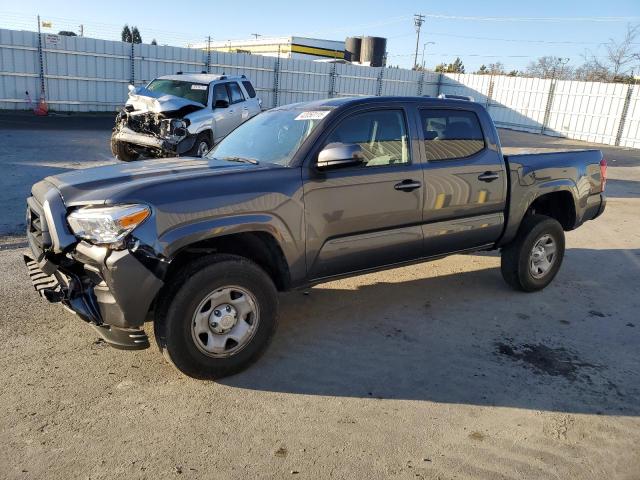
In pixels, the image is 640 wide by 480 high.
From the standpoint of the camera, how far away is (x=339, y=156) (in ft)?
12.4

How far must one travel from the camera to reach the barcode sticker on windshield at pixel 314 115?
Result: 4.18 meters

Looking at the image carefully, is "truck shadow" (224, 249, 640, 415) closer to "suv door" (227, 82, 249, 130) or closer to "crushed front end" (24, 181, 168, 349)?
"crushed front end" (24, 181, 168, 349)

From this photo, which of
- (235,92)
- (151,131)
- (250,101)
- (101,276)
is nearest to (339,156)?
(101,276)

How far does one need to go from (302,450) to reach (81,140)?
14.0 m

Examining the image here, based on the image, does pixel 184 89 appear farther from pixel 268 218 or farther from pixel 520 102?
pixel 520 102

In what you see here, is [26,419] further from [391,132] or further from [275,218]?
[391,132]

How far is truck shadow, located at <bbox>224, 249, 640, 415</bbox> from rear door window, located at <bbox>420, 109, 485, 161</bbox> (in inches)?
56.1

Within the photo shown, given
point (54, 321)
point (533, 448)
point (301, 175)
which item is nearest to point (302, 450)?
point (533, 448)

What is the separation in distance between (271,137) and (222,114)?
7994mm

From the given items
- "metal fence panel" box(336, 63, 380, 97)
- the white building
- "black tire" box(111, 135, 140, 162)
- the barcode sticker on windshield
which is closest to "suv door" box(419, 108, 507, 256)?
the barcode sticker on windshield

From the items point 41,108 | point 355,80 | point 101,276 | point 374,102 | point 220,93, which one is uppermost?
point 355,80

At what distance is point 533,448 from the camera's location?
3.04m

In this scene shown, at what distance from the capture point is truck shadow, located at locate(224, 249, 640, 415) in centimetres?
361

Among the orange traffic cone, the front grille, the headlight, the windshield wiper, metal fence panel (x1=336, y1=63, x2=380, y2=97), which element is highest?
metal fence panel (x1=336, y1=63, x2=380, y2=97)
